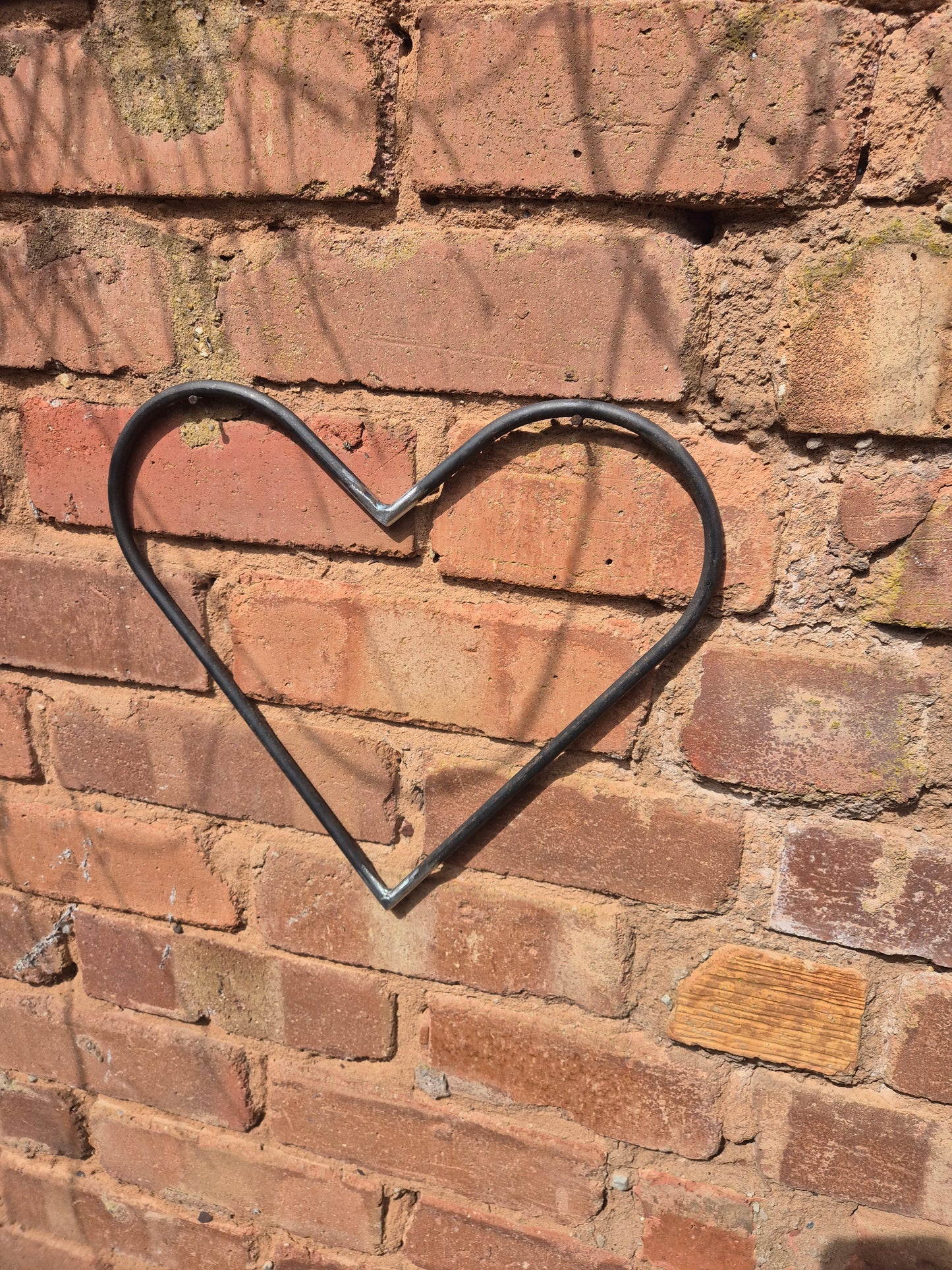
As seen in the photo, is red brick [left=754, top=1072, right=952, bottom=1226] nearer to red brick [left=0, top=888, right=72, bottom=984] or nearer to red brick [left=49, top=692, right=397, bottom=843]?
red brick [left=49, top=692, right=397, bottom=843]

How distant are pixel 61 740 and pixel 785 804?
68 cm

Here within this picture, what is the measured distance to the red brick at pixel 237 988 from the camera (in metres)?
0.82

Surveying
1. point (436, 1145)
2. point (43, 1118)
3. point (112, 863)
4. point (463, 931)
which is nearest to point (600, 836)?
point (463, 931)

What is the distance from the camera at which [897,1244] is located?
2.34 feet

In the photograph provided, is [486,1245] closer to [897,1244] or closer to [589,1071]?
[589,1071]

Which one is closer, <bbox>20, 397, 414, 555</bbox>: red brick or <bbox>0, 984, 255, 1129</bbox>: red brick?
<bbox>20, 397, 414, 555</bbox>: red brick

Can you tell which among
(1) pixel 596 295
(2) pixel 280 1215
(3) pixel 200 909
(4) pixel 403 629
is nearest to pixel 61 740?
(3) pixel 200 909

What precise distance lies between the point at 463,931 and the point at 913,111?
2.30ft

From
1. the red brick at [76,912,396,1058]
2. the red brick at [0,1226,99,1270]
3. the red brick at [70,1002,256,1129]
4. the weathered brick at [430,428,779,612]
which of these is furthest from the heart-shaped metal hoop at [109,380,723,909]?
the red brick at [0,1226,99,1270]

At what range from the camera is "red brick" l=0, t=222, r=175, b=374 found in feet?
2.32

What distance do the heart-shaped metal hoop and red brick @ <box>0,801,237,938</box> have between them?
162 mm

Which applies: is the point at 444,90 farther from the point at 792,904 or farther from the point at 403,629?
the point at 792,904

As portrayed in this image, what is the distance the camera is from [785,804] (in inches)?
26.4

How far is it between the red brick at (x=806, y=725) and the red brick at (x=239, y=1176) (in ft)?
1.90
